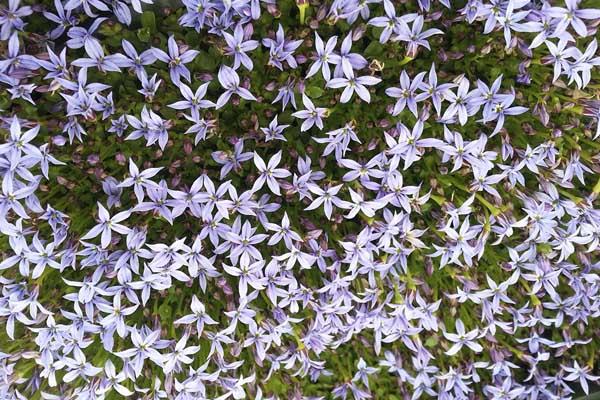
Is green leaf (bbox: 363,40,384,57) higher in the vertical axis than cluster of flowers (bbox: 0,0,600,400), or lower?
higher

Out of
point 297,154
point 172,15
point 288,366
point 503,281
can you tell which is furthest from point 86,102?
point 503,281

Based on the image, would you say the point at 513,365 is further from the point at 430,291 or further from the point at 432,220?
the point at 432,220

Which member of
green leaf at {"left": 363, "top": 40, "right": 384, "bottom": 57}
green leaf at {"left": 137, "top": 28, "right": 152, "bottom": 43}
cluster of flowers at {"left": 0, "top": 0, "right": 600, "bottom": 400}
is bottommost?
cluster of flowers at {"left": 0, "top": 0, "right": 600, "bottom": 400}

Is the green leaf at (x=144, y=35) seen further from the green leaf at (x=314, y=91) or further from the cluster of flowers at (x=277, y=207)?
the green leaf at (x=314, y=91)

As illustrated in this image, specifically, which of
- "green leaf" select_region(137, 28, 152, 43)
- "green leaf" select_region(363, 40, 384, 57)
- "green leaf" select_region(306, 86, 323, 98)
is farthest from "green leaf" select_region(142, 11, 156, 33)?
"green leaf" select_region(363, 40, 384, 57)

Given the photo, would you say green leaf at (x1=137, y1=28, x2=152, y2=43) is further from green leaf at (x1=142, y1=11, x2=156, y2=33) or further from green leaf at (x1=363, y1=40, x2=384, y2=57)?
green leaf at (x1=363, y1=40, x2=384, y2=57)

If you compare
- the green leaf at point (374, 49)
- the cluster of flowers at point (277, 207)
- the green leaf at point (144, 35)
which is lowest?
the cluster of flowers at point (277, 207)

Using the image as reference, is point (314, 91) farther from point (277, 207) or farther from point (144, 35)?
point (144, 35)

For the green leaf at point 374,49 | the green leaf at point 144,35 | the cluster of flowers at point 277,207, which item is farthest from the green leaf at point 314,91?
the green leaf at point 144,35
